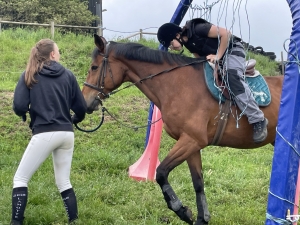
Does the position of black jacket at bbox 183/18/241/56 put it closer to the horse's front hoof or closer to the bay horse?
the bay horse

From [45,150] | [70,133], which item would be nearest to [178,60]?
[70,133]

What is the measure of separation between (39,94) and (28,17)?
26373 millimetres

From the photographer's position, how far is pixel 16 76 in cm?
1299

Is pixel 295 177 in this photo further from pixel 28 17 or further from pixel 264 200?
pixel 28 17

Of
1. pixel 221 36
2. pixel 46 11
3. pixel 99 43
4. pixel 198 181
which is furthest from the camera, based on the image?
pixel 46 11

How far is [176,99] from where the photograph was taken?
16.1ft

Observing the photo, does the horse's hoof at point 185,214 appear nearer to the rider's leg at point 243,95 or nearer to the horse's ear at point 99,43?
the rider's leg at point 243,95

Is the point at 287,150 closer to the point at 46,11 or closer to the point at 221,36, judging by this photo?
the point at 221,36

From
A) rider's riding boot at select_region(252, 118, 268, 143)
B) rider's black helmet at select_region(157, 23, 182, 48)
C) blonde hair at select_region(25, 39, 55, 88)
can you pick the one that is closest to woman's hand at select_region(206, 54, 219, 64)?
rider's black helmet at select_region(157, 23, 182, 48)

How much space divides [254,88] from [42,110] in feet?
8.22

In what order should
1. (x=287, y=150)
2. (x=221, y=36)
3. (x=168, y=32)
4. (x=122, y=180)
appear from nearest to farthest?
(x=287, y=150) < (x=221, y=36) < (x=168, y=32) < (x=122, y=180)

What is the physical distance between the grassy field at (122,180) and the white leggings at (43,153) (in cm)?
63

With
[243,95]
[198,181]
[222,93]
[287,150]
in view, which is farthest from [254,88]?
[287,150]

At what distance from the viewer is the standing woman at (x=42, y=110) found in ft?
14.2
